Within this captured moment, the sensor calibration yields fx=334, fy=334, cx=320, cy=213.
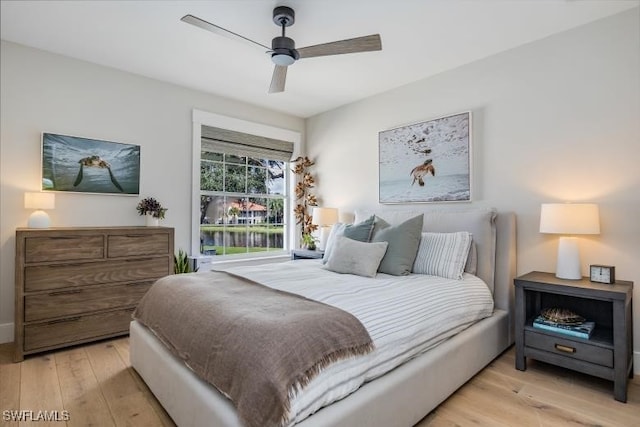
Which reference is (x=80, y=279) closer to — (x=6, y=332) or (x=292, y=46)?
(x=6, y=332)

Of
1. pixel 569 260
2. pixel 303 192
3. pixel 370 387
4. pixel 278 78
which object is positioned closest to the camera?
pixel 370 387

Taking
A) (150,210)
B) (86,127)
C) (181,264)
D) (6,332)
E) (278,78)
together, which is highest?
(278,78)

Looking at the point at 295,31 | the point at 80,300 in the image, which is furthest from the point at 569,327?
the point at 80,300

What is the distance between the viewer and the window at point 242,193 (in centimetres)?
406

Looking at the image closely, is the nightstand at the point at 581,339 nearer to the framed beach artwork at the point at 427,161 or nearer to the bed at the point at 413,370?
the bed at the point at 413,370

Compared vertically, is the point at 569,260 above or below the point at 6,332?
above

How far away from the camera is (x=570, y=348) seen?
7.18ft

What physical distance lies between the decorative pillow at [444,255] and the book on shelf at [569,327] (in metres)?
0.59

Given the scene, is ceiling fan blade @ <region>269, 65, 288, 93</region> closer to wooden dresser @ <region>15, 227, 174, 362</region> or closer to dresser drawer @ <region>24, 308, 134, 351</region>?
wooden dresser @ <region>15, 227, 174, 362</region>

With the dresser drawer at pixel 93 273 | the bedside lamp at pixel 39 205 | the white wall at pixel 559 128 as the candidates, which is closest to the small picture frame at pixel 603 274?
the white wall at pixel 559 128

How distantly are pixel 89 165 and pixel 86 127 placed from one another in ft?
1.18

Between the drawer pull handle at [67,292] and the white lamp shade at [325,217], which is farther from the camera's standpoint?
the white lamp shade at [325,217]

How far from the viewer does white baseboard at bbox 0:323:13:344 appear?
2809mm

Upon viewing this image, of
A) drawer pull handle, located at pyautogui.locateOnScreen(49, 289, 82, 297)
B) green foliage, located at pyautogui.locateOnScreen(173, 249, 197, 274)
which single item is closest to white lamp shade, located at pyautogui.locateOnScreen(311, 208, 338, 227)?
green foliage, located at pyautogui.locateOnScreen(173, 249, 197, 274)
